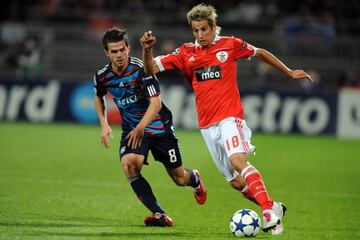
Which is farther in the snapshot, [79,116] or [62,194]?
[79,116]

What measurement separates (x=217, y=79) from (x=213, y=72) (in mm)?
85

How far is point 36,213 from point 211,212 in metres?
2.06

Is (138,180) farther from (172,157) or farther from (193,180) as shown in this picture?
(193,180)

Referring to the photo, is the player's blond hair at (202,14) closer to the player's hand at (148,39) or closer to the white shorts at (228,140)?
the player's hand at (148,39)

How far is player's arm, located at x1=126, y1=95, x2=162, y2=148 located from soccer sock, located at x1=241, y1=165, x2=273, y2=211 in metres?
1.04

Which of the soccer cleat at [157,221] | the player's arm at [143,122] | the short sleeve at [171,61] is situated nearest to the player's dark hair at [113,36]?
the short sleeve at [171,61]

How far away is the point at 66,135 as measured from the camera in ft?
65.6

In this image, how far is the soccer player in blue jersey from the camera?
8297mm

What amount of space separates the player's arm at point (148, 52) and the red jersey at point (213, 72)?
124 millimetres

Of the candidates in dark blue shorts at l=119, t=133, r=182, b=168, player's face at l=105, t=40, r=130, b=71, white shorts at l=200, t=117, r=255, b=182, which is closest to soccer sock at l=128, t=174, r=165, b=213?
dark blue shorts at l=119, t=133, r=182, b=168

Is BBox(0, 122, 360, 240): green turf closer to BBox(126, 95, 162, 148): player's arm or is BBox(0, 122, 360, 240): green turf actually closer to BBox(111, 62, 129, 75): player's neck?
BBox(126, 95, 162, 148): player's arm

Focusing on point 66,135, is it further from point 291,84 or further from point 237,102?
point 237,102

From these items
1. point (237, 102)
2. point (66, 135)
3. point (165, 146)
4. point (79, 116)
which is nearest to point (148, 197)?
point (165, 146)

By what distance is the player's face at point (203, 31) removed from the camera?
8211mm
